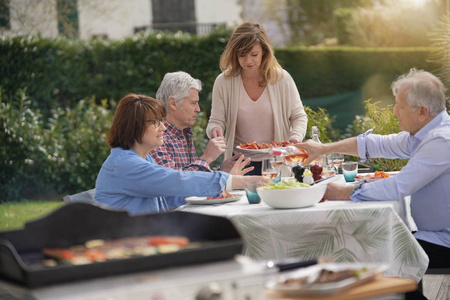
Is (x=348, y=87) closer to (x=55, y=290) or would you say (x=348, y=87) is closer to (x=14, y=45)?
(x=14, y=45)

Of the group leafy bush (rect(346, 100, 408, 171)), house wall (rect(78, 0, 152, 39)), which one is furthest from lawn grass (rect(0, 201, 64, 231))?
house wall (rect(78, 0, 152, 39))

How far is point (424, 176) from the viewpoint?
2.90 m

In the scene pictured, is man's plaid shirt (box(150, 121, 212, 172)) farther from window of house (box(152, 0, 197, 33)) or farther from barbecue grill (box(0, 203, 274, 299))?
window of house (box(152, 0, 197, 33))

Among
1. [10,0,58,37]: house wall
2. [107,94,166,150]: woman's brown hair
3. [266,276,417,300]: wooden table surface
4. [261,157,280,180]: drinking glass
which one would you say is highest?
[10,0,58,37]: house wall

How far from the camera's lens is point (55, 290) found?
1.62m

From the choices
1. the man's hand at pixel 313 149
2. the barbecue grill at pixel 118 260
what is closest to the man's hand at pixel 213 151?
the man's hand at pixel 313 149

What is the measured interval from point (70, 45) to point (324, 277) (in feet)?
28.7

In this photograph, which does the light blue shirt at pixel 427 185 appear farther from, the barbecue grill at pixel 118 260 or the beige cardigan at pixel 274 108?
the beige cardigan at pixel 274 108

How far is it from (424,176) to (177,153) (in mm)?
1429

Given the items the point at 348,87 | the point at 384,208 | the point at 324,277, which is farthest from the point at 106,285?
the point at 348,87

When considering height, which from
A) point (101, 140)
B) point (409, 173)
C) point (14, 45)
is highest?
point (14, 45)

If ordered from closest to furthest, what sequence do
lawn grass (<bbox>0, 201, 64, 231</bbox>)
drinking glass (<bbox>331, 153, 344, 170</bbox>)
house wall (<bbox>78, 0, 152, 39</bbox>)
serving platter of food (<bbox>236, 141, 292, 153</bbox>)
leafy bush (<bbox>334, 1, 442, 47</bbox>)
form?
drinking glass (<bbox>331, 153, 344, 170</bbox>) < serving platter of food (<bbox>236, 141, 292, 153</bbox>) < lawn grass (<bbox>0, 201, 64, 231</bbox>) < house wall (<bbox>78, 0, 152, 39</bbox>) < leafy bush (<bbox>334, 1, 442, 47</bbox>)

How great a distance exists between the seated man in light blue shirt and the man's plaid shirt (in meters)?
0.87

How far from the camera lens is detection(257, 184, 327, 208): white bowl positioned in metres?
2.73
